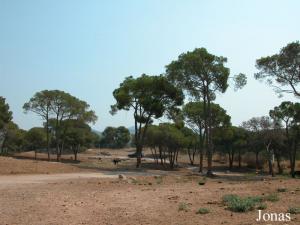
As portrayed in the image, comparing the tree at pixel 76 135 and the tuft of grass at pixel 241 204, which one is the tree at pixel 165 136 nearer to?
the tree at pixel 76 135

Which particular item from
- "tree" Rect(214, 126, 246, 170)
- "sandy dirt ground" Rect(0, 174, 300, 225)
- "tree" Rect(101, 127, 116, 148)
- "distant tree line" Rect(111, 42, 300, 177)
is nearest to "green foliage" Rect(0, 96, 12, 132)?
"distant tree line" Rect(111, 42, 300, 177)

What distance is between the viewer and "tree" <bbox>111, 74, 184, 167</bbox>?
40375 millimetres

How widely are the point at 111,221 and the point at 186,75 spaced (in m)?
26.2

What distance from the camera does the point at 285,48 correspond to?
32844 mm

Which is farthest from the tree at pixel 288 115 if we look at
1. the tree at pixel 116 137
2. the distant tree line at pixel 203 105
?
the tree at pixel 116 137

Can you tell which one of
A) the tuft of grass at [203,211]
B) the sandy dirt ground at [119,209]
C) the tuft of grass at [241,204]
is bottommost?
the sandy dirt ground at [119,209]

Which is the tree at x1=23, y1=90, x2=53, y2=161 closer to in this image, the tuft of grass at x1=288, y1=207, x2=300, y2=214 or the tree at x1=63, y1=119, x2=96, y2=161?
the tree at x1=63, y1=119, x2=96, y2=161

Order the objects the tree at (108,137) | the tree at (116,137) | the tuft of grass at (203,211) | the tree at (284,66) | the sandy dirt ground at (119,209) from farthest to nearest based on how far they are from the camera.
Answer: the tree at (108,137)
the tree at (116,137)
the tree at (284,66)
the tuft of grass at (203,211)
the sandy dirt ground at (119,209)

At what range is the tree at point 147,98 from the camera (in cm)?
4038


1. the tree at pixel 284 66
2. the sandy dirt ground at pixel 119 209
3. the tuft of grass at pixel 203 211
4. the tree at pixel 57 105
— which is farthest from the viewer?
the tree at pixel 57 105

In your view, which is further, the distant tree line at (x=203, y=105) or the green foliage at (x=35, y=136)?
the green foliage at (x=35, y=136)

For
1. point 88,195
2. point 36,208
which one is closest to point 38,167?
point 88,195

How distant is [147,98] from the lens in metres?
40.4

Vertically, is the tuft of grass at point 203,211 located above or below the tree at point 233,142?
below
